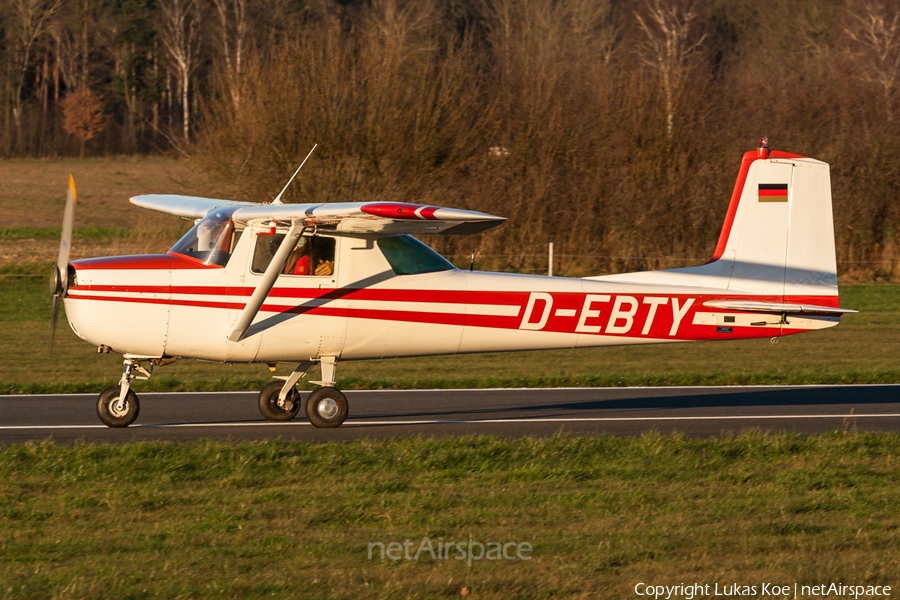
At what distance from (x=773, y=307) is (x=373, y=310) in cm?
387

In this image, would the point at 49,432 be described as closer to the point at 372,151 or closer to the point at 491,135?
the point at 372,151

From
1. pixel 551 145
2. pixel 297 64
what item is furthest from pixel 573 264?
pixel 297 64

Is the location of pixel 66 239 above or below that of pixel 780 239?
below

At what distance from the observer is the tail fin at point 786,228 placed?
10.1 meters

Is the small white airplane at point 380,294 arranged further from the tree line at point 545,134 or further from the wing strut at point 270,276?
the tree line at point 545,134

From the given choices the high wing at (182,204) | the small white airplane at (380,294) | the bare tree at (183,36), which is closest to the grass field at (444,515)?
the small white airplane at (380,294)

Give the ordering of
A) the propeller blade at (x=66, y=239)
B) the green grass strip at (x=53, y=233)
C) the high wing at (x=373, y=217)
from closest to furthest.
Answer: the high wing at (x=373, y=217) < the propeller blade at (x=66, y=239) < the green grass strip at (x=53, y=233)

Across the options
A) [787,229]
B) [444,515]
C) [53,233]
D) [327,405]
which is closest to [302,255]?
[327,405]

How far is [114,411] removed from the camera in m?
9.48

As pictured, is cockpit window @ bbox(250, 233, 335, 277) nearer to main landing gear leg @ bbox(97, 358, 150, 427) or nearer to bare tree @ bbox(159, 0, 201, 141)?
main landing gear leg @ bbox(97, 358, 150, 427)

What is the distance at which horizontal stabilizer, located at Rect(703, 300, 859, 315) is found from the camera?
388 inches

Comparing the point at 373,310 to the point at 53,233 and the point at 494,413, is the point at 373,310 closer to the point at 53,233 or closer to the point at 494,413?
the point at 494,413

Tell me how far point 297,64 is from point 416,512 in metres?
18.2

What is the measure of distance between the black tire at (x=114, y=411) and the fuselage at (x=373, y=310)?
726 millimetres
